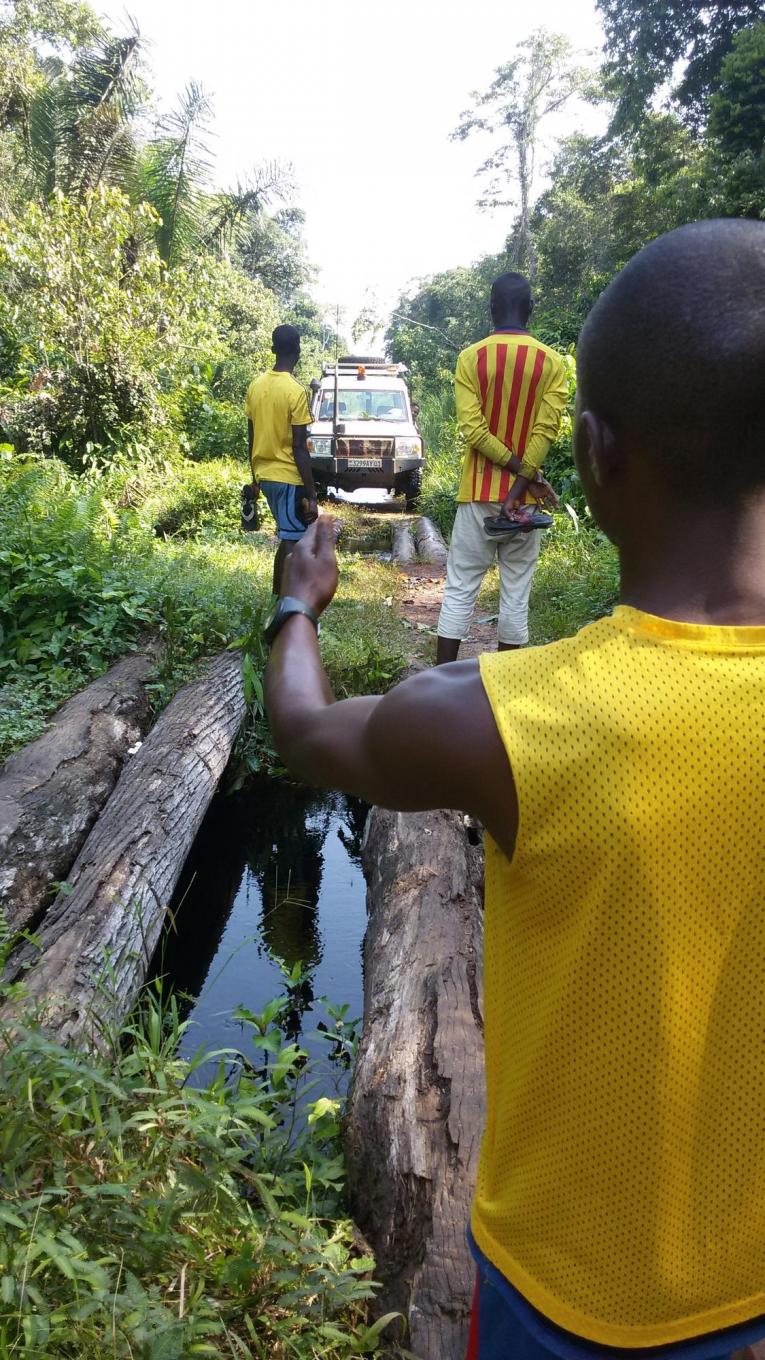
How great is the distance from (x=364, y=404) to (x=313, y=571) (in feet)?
48.6

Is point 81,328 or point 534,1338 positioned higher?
point 81,328

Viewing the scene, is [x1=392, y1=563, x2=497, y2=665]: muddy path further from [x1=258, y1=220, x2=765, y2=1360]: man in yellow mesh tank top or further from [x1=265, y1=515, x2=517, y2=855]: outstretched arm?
[x1=258, y1=220, x2=765, y2=1360]: man in yellow mesh tank top

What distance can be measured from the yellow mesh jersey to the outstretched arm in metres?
0.03

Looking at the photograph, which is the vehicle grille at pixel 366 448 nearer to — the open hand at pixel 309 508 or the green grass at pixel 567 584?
the green grass at pixel 567 584

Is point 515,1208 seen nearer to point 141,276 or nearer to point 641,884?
point 641,884

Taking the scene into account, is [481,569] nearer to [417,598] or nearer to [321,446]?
[417,598]

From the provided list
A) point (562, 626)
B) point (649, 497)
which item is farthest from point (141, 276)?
point (649, 497)

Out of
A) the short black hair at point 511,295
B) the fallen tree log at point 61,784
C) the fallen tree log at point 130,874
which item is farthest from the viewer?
the short black hair at point 511,295

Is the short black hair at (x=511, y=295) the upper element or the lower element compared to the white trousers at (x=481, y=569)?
upper

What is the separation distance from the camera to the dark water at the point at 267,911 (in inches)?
151

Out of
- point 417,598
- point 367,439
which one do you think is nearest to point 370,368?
point 367,439

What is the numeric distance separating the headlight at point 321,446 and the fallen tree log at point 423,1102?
11288 mm

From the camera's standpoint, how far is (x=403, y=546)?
449 inches

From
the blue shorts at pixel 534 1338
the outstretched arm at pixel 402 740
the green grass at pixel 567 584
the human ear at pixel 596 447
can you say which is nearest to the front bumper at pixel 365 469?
the green grass at pixel 567 584
